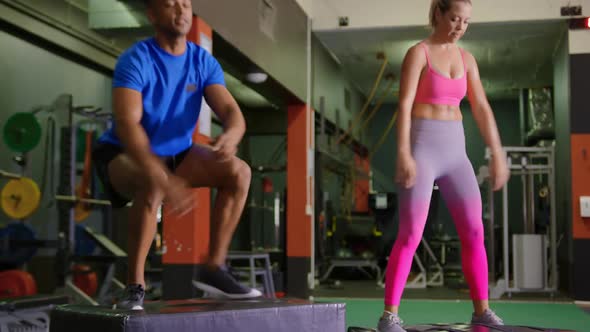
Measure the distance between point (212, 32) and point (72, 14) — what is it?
2.81 metres

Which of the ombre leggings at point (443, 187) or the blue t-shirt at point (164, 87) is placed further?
the ombre leggings at point (443, 187)

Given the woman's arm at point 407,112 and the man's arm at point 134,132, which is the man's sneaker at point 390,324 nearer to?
the woman's arm at point 407,112

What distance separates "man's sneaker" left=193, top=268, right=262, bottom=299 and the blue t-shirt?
47 cm

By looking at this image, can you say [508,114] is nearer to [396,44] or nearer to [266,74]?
[396,44]

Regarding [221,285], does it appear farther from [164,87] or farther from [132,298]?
[164,87]

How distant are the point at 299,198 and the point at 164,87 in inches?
219

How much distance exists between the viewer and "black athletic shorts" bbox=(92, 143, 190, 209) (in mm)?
1896

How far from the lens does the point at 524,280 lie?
702cm

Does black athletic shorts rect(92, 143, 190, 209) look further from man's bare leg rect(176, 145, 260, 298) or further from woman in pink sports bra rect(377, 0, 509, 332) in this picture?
woman in pink sports bra rect(377, 0, 509, 332)

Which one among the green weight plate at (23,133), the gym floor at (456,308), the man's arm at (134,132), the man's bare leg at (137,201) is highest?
the green weight plate at (23,133)

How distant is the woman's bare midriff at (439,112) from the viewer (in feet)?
7.69

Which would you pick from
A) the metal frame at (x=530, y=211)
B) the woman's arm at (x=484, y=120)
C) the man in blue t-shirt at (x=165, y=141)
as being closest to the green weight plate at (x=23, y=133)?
the man in blue t-shirt at (x=165, y=141)

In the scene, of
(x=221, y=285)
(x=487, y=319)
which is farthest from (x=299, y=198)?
(x=221, y=285)

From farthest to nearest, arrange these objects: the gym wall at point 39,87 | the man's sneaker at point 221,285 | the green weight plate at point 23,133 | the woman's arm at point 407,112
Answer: the gym wall at point 39,87 < the green weight plate at point 23,133 < the woman's arm at point 407,112 < the man's sneaker at point 221,285
